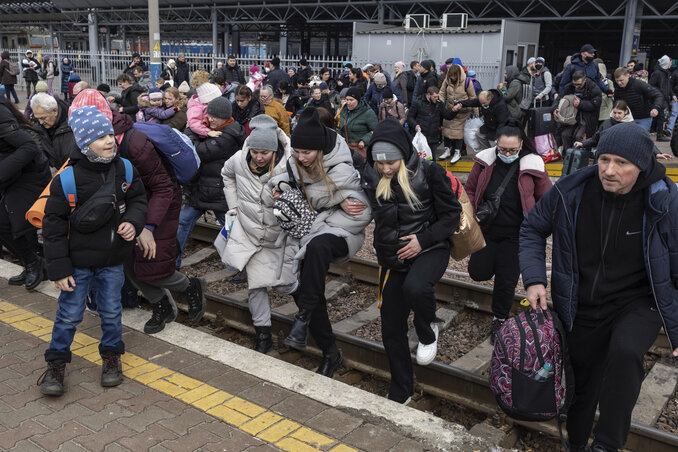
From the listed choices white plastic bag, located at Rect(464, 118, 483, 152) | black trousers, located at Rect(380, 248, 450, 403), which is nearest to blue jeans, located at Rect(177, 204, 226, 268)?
black trousers, located at Rect(380, 248, 450, 403)

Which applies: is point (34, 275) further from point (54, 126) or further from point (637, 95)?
point (637, 95)

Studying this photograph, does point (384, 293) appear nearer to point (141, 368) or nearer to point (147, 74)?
point (141, 368)

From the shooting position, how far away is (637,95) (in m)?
10.8

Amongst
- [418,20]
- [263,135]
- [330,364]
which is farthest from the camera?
[418,20]

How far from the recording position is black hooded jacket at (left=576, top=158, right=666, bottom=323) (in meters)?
3.41

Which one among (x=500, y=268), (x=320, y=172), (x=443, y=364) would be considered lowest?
(x=443, y=364)

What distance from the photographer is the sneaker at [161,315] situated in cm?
544

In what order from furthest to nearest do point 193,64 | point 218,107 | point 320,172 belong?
point 193,64
point 218,107
point 320,172

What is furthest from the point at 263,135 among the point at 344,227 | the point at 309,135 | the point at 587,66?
the point at 587,66

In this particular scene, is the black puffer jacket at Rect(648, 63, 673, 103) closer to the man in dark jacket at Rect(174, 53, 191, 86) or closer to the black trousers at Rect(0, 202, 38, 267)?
the man in dark jacket at Rect(174, 53, 191, 86)

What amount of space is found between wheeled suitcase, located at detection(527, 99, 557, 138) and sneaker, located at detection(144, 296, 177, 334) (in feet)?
25.5

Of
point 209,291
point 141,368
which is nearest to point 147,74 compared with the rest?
point 209,291

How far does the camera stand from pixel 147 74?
1762cm

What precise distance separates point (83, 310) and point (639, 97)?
9520mm
